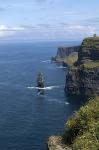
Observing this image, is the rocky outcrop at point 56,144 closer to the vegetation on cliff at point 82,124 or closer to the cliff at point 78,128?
the cliff at point 78,128

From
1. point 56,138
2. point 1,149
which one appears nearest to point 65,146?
point 56,138

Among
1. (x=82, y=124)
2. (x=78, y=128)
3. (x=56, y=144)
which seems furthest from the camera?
(x=78, y=128)

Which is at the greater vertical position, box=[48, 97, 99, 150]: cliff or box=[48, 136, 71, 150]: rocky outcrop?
box=[48, 97, 99, 150]: cliff

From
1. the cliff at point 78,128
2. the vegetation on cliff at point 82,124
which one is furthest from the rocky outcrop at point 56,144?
the vegetation on cliff at point 82,124

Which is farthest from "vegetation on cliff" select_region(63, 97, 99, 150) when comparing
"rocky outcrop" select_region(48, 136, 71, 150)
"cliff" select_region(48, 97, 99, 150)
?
"rocky outcrop" select_region(48, 136, 71, 150)

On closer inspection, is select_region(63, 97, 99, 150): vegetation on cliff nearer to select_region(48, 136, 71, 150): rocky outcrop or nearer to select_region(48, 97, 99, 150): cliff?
select_region(48, 97, 99, 150): cliff

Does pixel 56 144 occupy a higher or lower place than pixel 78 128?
lower

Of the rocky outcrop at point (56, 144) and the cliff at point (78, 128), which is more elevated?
the cliff at point (78, 128)

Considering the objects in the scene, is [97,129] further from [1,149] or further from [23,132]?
[23,132]

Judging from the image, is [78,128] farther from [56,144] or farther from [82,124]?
[56,144]

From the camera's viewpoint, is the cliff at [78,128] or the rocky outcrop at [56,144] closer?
the cliff at [78,128]

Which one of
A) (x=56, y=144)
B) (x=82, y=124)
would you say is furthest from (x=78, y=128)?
(x=56, y=144)
